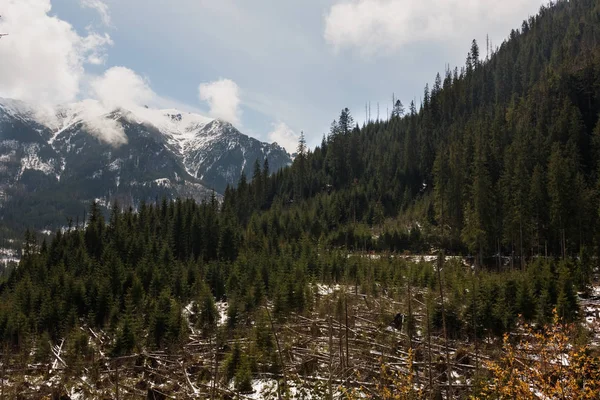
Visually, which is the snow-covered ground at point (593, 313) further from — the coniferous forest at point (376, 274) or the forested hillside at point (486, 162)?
the forested hillside at point (486, 162)

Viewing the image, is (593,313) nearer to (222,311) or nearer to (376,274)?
(376,274)

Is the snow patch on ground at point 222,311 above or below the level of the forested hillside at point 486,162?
below

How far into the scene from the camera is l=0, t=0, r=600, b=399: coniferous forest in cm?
1888

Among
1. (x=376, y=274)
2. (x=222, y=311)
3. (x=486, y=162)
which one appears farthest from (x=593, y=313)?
(x=486, y=162)

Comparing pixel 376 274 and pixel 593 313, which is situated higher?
pixel 376 274

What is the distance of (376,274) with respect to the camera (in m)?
43.2

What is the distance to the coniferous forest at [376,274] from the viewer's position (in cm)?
1888

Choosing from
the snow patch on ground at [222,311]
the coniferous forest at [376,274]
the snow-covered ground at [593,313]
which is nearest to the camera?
the coniferous forest at [376,274]

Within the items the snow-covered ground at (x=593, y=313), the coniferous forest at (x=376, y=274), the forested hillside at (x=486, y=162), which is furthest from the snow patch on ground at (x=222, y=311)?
the forested hillside at (x=486, y=162)

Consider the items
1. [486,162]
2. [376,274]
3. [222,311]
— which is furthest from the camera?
[486,162]

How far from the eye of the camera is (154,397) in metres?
20.9

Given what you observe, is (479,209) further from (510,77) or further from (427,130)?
(510,77)

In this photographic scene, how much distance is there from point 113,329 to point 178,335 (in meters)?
7.45

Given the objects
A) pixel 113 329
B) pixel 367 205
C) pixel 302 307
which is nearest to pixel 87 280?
pixel 113 329
